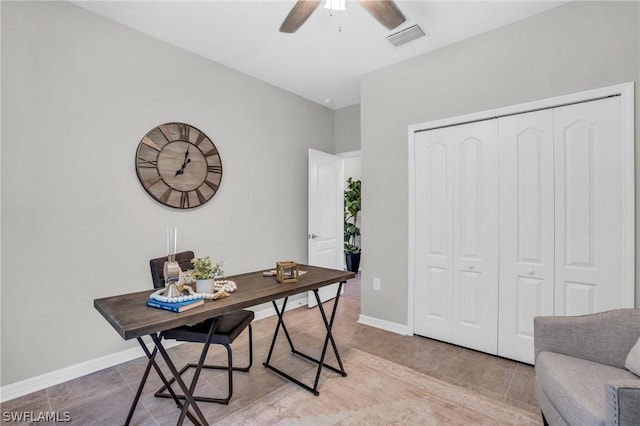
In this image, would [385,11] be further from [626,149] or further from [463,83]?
[626,149]

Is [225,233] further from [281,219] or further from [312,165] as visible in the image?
[312,165]

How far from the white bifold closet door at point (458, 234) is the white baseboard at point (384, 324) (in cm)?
15

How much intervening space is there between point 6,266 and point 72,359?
81 centimetres

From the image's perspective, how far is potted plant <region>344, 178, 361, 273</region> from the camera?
6.26 m

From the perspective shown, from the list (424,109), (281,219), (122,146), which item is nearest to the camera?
(122,146)

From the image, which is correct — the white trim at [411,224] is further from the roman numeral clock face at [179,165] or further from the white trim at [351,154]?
the roman numeral clock face at [179,165]

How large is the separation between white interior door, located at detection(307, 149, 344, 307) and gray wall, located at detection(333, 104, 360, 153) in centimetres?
24

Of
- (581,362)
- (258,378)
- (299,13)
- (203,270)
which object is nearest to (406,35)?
(299,13)

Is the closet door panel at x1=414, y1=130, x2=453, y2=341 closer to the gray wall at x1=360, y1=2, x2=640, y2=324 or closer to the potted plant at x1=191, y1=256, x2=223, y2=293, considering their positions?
the gray wall at x1=360, y1=2, x2=640, y2=324

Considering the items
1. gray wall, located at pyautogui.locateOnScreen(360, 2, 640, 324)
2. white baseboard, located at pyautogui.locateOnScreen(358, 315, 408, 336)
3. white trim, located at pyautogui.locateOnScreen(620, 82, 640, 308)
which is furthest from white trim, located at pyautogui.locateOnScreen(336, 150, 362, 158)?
white trim, located at pyautogui.locateOnScreen(620, 82, 640, 308)

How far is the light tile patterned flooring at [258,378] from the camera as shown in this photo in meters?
1.93

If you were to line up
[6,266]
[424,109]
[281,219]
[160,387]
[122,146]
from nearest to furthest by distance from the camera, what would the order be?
[6,266] < [160,387] < [122,146] < [424,109] < [281,219]

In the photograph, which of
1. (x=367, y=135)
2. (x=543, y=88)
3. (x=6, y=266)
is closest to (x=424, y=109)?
(x=367, y=135)

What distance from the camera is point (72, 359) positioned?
2.31m
